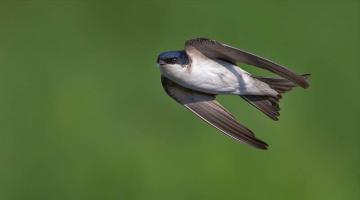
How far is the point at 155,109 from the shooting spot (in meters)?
6.99

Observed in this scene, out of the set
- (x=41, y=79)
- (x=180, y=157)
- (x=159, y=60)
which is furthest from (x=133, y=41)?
(x=159, y=60)

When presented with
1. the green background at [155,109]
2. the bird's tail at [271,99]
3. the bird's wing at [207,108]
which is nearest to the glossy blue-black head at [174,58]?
the bird's wing at [207,108]

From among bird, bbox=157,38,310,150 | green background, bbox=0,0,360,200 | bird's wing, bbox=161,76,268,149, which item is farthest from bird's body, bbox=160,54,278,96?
green background, bbox=0,0,360,200

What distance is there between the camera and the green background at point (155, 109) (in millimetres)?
6699

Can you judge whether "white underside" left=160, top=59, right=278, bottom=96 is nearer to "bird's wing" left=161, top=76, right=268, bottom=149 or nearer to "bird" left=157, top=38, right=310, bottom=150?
"bird" left=157, top=38, right=310, bottom=150

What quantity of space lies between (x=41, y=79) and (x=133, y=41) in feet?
2.40

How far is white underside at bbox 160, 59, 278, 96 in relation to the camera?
4.10 meters

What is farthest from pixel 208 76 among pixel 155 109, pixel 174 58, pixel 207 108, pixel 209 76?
pixel 155 109

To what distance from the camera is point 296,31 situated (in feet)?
27.1

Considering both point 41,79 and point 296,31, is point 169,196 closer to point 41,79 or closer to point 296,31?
point 41,79

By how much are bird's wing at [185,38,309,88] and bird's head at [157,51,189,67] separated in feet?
0.08

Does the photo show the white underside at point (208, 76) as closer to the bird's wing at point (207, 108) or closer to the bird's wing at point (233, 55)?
the bird's wing at point (233, 55)

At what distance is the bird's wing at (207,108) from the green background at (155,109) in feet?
7.23

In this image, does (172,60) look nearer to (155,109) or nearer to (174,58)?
(174,58)
